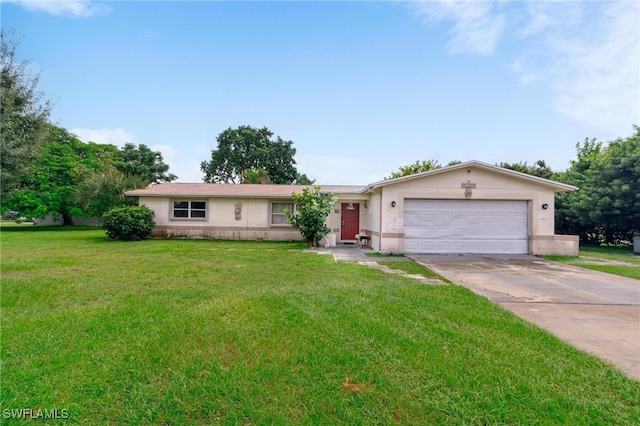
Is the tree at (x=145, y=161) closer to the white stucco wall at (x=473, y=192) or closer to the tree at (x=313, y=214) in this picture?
the tree at (x=313, y=214)

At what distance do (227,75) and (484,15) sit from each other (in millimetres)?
11193

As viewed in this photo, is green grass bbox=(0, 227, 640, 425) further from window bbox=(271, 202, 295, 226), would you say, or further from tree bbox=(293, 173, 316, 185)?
tree bbox=(293, 173, 316, 185)

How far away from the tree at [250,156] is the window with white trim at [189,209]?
1872 centimetres

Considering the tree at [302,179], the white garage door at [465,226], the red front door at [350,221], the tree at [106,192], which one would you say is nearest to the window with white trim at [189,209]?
the tree at [106,192]

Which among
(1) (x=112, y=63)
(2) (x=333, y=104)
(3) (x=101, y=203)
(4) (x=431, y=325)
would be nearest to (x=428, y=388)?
A: (4) (x=431, y=325)

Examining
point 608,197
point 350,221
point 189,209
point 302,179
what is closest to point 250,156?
point 302,179

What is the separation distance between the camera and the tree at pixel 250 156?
35125 mm

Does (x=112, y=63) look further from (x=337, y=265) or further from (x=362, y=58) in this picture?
(x=337, y=265)

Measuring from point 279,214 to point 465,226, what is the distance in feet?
30.4

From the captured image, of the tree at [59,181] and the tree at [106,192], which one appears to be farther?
the tree at [59,181]

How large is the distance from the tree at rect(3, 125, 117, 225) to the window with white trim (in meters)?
12.3

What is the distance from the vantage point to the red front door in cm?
1608

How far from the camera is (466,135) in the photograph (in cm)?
1883

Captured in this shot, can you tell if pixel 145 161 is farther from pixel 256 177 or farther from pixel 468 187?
pixel 468 187
